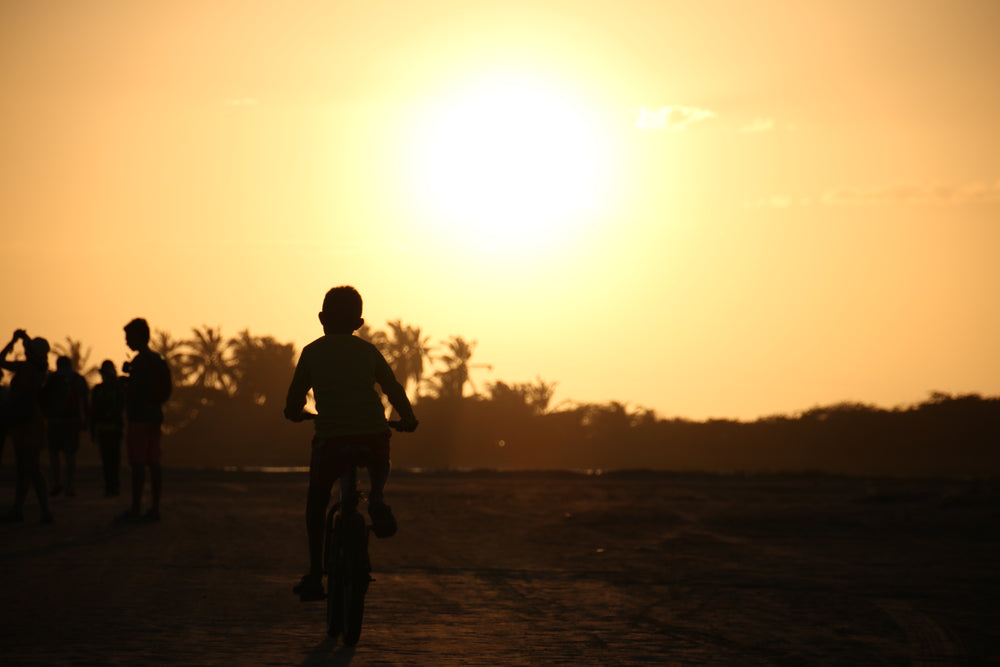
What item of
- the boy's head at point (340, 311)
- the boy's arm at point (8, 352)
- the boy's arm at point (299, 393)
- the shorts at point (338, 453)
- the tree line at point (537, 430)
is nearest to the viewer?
the shorts at point (338, 453)

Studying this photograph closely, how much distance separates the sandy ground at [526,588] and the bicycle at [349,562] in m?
0.18

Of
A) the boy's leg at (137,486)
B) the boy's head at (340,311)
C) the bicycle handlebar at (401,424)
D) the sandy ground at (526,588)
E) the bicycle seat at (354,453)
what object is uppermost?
the boy's head at (340,311)

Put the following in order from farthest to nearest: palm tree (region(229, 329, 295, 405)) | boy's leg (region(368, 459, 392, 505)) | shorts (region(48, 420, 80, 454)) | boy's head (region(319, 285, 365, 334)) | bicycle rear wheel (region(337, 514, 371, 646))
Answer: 1. palm tree (region(229, 329, 295, 405))
2. shorts (region(48, 420, 80, 454))
3. boy's head (region(319, 285, 365, 334))
4. boy's leg (region(368, 459, 392, 505))
5. bicycle rear wheel (region(337, 514, 371, 646))

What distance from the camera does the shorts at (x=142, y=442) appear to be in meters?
16.3

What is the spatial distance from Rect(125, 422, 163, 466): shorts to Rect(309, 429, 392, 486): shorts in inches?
327

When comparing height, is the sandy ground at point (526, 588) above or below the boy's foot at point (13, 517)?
below

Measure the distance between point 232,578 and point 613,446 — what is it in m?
76.6

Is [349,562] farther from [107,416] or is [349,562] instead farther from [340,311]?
[107,416]

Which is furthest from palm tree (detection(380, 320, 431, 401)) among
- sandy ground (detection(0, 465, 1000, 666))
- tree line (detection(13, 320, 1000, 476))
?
sandy ground (detection(0, 465, 1000, 666))

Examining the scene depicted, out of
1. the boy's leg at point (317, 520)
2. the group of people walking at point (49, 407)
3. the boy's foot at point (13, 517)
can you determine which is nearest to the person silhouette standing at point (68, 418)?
the group of people walking at point (49, 407)

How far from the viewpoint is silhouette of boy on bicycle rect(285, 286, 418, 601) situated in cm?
849

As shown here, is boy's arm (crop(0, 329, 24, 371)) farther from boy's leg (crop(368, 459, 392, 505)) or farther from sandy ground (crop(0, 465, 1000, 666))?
boy's leg (crop(368, 459, 392, 505))

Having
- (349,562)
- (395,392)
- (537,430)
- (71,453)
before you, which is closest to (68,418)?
(71,453)

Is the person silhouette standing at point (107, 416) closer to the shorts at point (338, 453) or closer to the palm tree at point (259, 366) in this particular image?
the shorts at point (338, 453)
